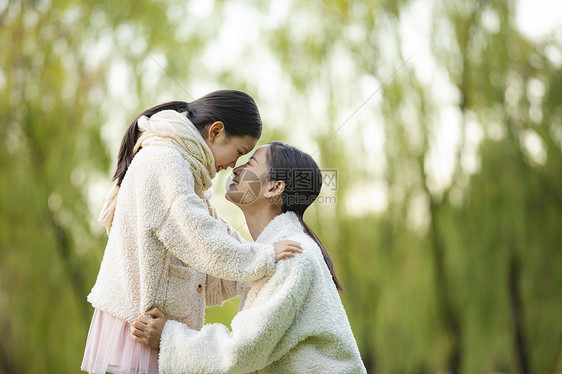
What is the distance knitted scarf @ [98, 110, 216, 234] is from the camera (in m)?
1.93

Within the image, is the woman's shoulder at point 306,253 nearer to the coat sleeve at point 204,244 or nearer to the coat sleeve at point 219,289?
the coat sleeve at point 204,244

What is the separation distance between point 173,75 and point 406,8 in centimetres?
290

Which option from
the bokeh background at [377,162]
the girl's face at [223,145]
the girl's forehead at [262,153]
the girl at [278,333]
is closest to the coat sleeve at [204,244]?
the girl at [278,333]

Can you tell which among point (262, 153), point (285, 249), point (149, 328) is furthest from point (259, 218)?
point (149, 328)

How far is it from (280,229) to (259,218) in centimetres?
13

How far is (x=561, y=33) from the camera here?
21.3ft

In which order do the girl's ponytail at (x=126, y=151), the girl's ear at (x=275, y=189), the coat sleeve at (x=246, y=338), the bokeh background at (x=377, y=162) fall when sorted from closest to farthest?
the coat sleeve at (x=246, y=338) → the girl's ponytail at (x=126, y=151) → the girl's ear at (x=275, y=189) → the bokeh background at (x=377, y=162)

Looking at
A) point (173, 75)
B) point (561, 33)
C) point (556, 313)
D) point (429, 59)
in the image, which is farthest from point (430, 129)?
point (173, 75)

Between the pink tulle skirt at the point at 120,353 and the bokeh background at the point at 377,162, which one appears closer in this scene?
the pink tulle skirt at the point at 120,353

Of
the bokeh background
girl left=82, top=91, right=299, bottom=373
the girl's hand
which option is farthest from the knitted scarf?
the bokeh background

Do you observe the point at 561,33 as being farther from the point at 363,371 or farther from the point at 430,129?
the point at 363,371

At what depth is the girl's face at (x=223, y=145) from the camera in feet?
6.81

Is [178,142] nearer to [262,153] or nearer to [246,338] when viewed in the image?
[262,153]

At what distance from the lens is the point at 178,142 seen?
193cm
